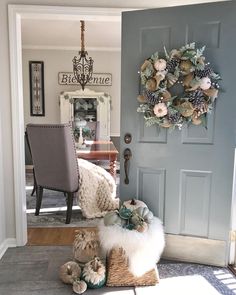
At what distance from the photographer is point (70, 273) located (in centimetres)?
221

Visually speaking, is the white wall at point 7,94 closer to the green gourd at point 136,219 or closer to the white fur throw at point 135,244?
the white fur throw at point 135,244

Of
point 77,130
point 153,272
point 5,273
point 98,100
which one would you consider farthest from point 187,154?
point 98,100

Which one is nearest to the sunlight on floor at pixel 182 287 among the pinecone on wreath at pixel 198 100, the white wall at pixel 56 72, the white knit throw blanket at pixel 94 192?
the pinecone on wreath at pixel 198 100

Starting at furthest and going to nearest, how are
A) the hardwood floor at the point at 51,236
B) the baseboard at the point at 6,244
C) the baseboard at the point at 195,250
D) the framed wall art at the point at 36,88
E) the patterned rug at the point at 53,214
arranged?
the framed wall art at the point at 36,88 → the patterned rug at the point at 53,214 → the hardwood floor at the point at 51,236 → the baseboard at the point at 6,244 → the baseboard at the point at 195,250

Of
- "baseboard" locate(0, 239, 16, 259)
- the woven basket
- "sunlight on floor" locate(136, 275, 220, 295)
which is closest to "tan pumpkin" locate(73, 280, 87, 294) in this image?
the woven basket

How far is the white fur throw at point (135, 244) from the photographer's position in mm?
2113

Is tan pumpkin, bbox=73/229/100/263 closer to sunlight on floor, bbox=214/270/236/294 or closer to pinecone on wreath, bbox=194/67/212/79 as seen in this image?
sunlight on floor, bbox=214/270/236/294

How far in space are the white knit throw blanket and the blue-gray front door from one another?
0.98m

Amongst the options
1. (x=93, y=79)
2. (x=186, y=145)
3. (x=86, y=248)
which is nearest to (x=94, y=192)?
(x=86, y=248)

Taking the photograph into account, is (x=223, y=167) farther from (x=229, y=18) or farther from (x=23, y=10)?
(x=23, y=10)

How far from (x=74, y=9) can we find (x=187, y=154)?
1.54 meters

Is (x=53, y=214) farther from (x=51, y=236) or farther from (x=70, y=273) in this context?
(x=70, y=273)

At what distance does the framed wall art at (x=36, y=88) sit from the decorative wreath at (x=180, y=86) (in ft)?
13.3

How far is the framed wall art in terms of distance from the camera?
5.95 metres
